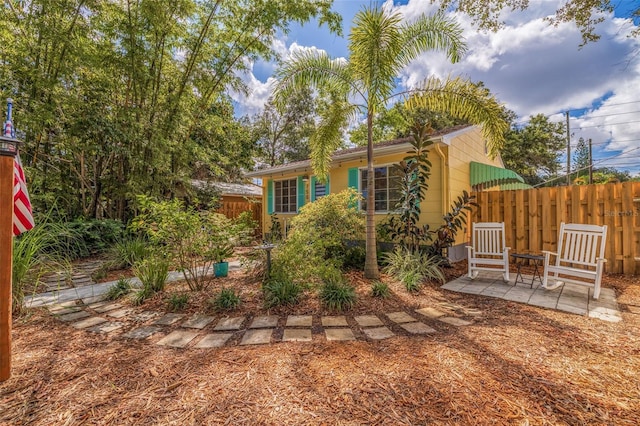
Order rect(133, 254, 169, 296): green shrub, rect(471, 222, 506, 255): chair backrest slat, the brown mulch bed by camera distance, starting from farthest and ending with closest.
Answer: rect(471, 222, 506, 255): chair backrest slat
rect(133, 254, 169, 296): green shrub
the brown mulch bed

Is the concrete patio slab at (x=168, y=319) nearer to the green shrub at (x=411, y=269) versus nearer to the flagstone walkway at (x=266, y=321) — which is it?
the flagstone walkway at (x=266, y=321)

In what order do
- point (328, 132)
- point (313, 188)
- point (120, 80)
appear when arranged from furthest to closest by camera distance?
point (313, 188) → point (120, 80) → point (328, 132)

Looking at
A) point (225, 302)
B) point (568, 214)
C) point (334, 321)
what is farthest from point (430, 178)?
point (225, 302)

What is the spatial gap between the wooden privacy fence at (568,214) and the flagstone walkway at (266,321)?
6.34 ft

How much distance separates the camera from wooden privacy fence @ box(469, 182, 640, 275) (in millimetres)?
5078

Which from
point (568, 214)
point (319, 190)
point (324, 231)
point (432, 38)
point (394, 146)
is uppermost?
point (432, 38)

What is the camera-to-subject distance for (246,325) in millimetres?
3002

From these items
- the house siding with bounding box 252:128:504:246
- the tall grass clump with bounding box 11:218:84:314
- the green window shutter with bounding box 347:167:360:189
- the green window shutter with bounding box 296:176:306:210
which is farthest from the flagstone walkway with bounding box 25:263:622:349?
the green window shutter with bounding box 296:176:306:210

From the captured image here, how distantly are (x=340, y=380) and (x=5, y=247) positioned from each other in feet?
8.95

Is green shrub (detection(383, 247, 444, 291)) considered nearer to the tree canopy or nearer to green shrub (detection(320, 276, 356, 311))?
green shrub (detection(320, 276, 356, 311))

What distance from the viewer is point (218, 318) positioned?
321 cm

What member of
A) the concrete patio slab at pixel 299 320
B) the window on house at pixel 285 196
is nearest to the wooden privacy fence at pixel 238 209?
the window on house at pixel 285 196

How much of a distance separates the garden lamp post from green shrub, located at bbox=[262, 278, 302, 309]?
223cm

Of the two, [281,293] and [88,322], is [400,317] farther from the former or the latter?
[88,322]
